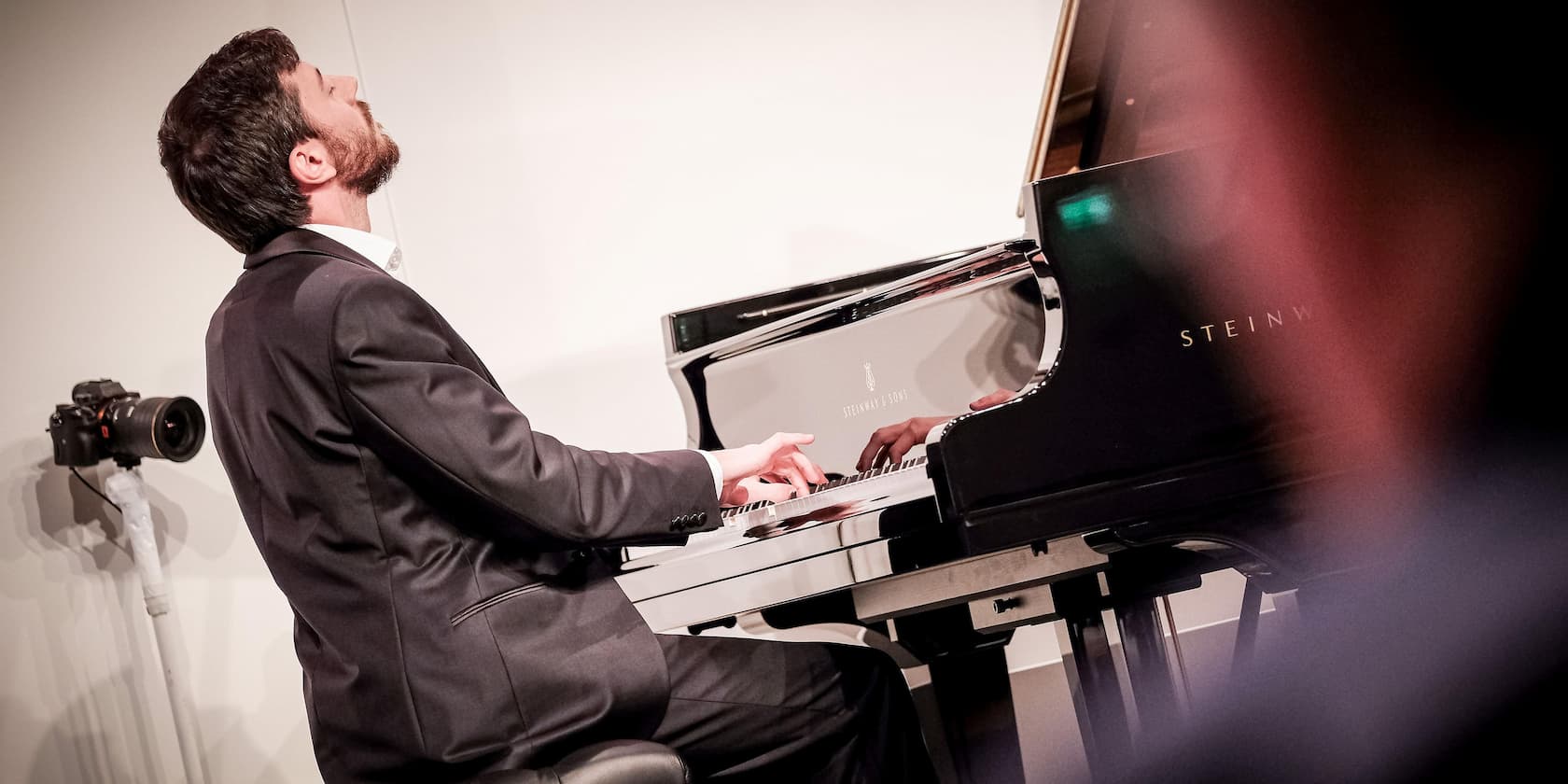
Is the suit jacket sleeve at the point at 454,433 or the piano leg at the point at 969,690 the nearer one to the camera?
the suit jacket sleeve at the point at 454,433

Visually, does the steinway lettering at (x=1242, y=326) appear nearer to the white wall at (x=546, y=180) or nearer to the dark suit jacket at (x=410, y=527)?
the dark suit jacket at (x=410, y=527)

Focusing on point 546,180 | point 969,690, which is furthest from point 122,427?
point 969,690

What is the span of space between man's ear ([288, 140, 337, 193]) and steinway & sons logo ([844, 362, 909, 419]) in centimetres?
98

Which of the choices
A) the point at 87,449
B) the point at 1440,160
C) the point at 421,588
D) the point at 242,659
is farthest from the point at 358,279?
the point at 242,659

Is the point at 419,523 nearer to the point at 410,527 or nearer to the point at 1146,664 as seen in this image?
the point at 410,527

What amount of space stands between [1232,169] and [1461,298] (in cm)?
28

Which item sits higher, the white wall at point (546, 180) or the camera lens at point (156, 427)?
the white wall at point (546, 180)

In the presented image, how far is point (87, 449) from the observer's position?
273 cm

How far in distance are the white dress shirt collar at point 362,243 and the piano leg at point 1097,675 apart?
114cm

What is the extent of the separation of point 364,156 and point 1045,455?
44.5 inches

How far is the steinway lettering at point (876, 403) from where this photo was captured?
6.45ft

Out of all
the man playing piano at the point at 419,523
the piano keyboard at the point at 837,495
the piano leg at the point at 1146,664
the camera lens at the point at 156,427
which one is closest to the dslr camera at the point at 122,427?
the camera lens at the point at 156,427

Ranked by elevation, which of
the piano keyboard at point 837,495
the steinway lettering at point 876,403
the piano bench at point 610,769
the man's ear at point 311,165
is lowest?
the piano bench at point 610,769

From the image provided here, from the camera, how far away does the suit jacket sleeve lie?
1338 mm
